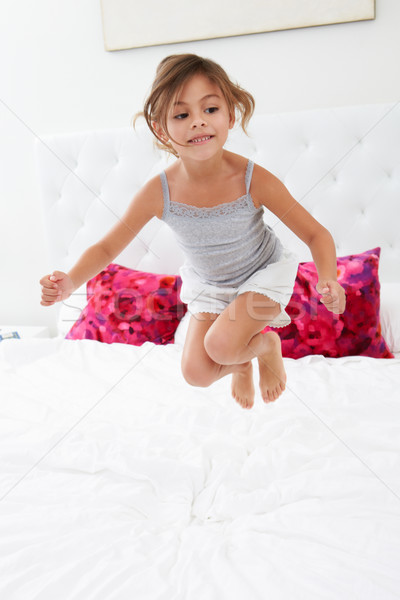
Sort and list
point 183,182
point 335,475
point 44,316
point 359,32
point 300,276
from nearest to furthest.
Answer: point 335,475 < point 183,182 < point 300,276 < point 359,32 < point 44,316

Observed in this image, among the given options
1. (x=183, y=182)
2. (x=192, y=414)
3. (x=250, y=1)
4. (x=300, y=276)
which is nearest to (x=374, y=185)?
(x=300, y=276)

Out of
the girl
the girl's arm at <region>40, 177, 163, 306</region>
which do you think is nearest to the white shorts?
the girl

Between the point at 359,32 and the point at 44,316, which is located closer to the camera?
the point at 359,32

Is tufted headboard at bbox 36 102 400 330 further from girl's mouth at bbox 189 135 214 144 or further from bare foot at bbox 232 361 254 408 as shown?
girl's mouth at bbox 189 135 214 144

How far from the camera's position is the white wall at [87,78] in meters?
2.25

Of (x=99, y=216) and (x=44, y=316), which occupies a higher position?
(x=99, y=216)

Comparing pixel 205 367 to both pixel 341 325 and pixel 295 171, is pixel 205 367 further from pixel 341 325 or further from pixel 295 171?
pixel 295 171

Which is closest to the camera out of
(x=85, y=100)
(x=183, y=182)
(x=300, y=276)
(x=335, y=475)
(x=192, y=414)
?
(x=335, y=475)

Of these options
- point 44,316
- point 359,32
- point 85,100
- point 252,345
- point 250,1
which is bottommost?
point 44,316

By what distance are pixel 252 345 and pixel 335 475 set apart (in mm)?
411

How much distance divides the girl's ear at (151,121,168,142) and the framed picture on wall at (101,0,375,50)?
1255 mm

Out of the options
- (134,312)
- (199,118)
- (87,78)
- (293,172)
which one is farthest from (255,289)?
(87,78)

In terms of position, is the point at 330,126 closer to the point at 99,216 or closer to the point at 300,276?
the point at 300,276

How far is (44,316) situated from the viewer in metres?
2.96
